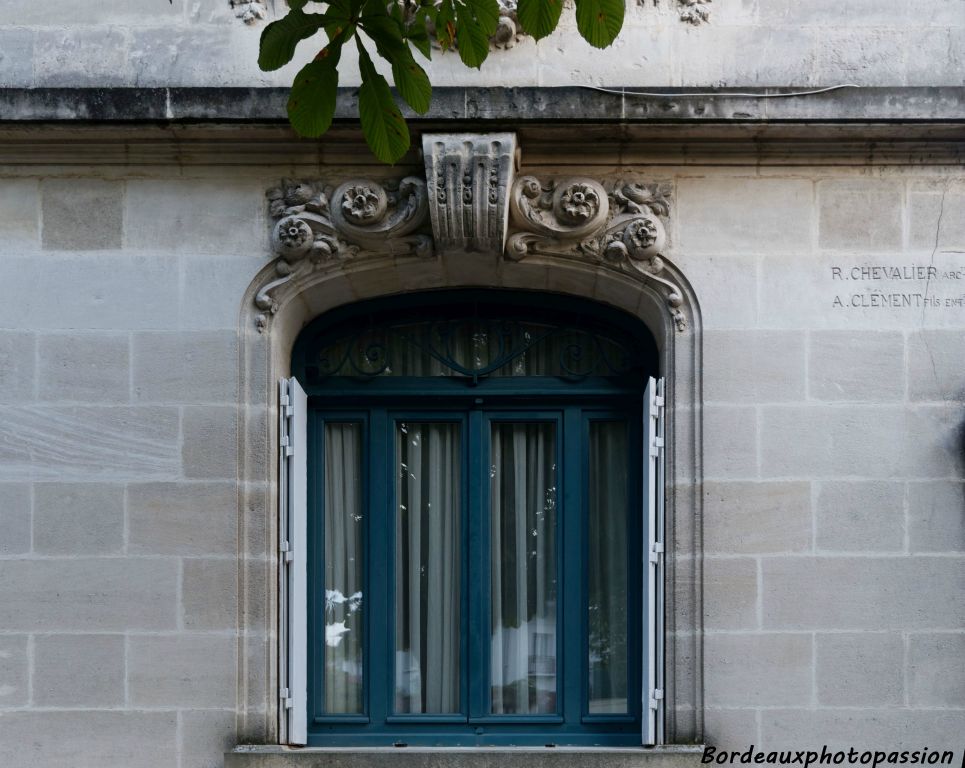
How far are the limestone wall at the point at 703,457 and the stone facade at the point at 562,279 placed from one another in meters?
0.02

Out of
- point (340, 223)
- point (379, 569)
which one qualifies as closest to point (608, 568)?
point (379, 569)

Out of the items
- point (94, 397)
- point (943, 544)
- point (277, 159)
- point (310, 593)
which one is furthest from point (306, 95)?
point (943, 544)

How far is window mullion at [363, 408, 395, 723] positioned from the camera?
7602 millimetres

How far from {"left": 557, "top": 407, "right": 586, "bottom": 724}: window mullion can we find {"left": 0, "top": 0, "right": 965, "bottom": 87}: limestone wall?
1.93 m

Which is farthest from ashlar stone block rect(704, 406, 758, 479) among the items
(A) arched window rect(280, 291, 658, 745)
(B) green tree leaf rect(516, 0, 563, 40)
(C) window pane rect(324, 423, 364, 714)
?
(B) green tree leaf rect(516, 0, 563, 40)

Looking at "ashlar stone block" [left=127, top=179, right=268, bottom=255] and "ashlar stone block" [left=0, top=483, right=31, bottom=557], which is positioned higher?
"ashlar stone block" [left=127, top=179, right=268, bottom=255]

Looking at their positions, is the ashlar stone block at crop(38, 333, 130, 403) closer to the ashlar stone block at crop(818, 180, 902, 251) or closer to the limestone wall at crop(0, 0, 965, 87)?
the limestone wall at crop(0, 0, 965, 87)

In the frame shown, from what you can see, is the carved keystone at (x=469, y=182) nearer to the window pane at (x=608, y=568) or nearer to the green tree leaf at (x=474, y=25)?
the window pane at (x=608, y=568)

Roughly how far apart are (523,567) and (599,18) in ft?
11.6

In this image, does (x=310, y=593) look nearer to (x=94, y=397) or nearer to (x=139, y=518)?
(x=139, y=518)

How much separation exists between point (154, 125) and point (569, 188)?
2.19 metres

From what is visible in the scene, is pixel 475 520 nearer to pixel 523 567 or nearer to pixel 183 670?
pixel 523 567

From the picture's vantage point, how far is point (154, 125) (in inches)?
285

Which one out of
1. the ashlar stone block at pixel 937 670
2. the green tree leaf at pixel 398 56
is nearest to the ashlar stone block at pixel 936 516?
the ashlar stone block at pixel 937 670
